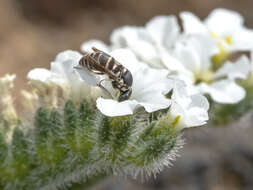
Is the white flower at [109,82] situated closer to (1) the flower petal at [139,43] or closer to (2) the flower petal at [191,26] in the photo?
(1) the flower petal at [139,43]

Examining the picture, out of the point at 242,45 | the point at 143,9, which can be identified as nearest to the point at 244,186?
the point at 242,45

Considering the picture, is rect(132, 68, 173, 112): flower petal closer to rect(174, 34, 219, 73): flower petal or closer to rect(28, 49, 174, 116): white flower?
rect(28, 49, 174, 116): white flower

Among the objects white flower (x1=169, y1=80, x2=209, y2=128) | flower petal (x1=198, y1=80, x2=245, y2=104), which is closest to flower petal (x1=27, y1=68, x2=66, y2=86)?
white flower (x1=169, y1=80, x2=209, y2=128)

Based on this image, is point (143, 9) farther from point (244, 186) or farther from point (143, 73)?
point (143, 73)

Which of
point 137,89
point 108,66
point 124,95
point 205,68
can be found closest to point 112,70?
point 108,66

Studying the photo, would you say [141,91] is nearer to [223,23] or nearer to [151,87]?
[151,87]
